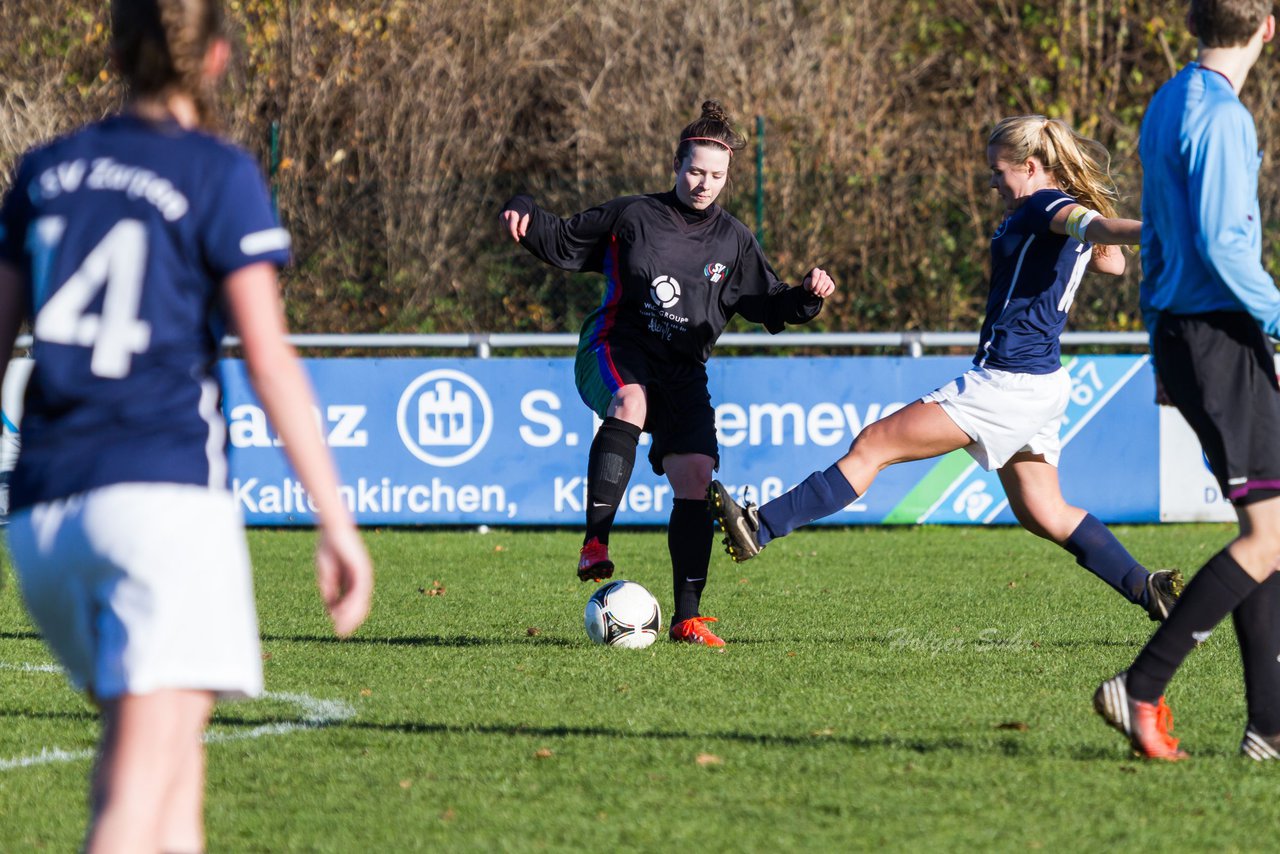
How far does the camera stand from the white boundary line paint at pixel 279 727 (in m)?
4.96

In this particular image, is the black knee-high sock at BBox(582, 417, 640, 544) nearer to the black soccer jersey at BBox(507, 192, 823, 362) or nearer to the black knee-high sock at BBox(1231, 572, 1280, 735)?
the black soccer jersey at BBox(507, 192, 823, 362)

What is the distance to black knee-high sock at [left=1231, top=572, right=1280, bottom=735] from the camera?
4699 mm

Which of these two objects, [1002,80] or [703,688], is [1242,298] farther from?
[1002,80]

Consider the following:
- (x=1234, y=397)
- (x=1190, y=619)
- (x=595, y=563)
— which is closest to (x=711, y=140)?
(x=595, y=563)

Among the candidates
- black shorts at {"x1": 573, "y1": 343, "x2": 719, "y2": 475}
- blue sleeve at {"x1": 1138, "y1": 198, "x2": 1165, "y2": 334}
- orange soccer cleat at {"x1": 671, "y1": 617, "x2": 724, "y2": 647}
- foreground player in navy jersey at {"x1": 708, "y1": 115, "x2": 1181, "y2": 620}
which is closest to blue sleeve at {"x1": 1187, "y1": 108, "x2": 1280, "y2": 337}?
blue sleeve at {"x1": 1138, "y1": 198, "x2": 1165, "y2": 334}

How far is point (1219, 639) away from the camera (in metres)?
7.24

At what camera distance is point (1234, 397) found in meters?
4.47

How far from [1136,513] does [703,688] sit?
7.05m

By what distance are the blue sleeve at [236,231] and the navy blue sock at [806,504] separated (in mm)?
4105

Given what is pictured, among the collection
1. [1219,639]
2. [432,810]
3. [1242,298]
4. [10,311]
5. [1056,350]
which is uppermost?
[10,311]

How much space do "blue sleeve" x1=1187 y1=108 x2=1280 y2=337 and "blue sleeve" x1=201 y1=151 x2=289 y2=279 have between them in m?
2.59

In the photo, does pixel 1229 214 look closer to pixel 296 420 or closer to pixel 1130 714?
pixel 1130 714

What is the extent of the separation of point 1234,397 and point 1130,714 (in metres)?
0.90

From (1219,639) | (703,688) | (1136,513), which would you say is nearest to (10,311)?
(703,688)
